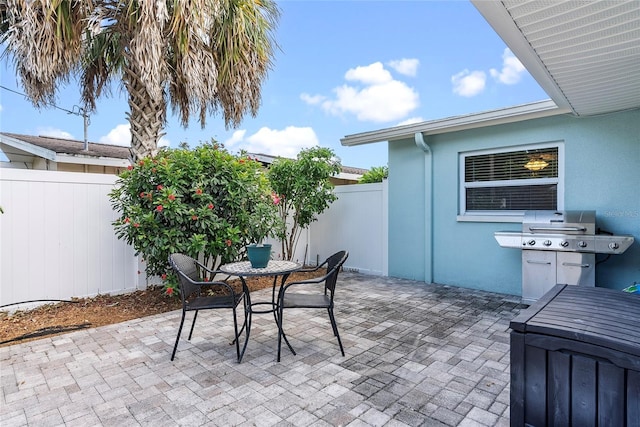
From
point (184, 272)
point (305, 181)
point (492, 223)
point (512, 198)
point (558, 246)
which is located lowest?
point (184, 272)

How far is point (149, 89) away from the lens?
4.64 meters

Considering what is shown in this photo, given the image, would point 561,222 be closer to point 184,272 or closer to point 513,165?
point 513,165

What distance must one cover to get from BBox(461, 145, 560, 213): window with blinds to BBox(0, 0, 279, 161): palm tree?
394 centimetres

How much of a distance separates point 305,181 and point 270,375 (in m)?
4.28

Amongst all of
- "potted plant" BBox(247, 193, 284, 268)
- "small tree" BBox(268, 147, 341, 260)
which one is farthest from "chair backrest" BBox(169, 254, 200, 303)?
"small tree" BBox(268, 147, 341, 260)

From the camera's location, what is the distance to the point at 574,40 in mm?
2582

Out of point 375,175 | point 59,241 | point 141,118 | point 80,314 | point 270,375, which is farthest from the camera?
point 375,175

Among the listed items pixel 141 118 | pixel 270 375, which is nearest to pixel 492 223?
pixel 270 375

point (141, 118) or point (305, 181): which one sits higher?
point (141, 118)

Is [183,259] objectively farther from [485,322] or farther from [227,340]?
[485,322]

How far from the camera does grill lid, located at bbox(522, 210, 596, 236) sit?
4.19 meters

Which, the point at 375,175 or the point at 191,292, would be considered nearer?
the point at 191,292

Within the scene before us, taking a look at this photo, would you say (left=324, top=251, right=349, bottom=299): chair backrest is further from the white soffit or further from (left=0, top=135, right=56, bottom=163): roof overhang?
(left=0, top=135, right=56, bottom=163): roof overhang

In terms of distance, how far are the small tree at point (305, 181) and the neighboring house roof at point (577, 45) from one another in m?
3.82
